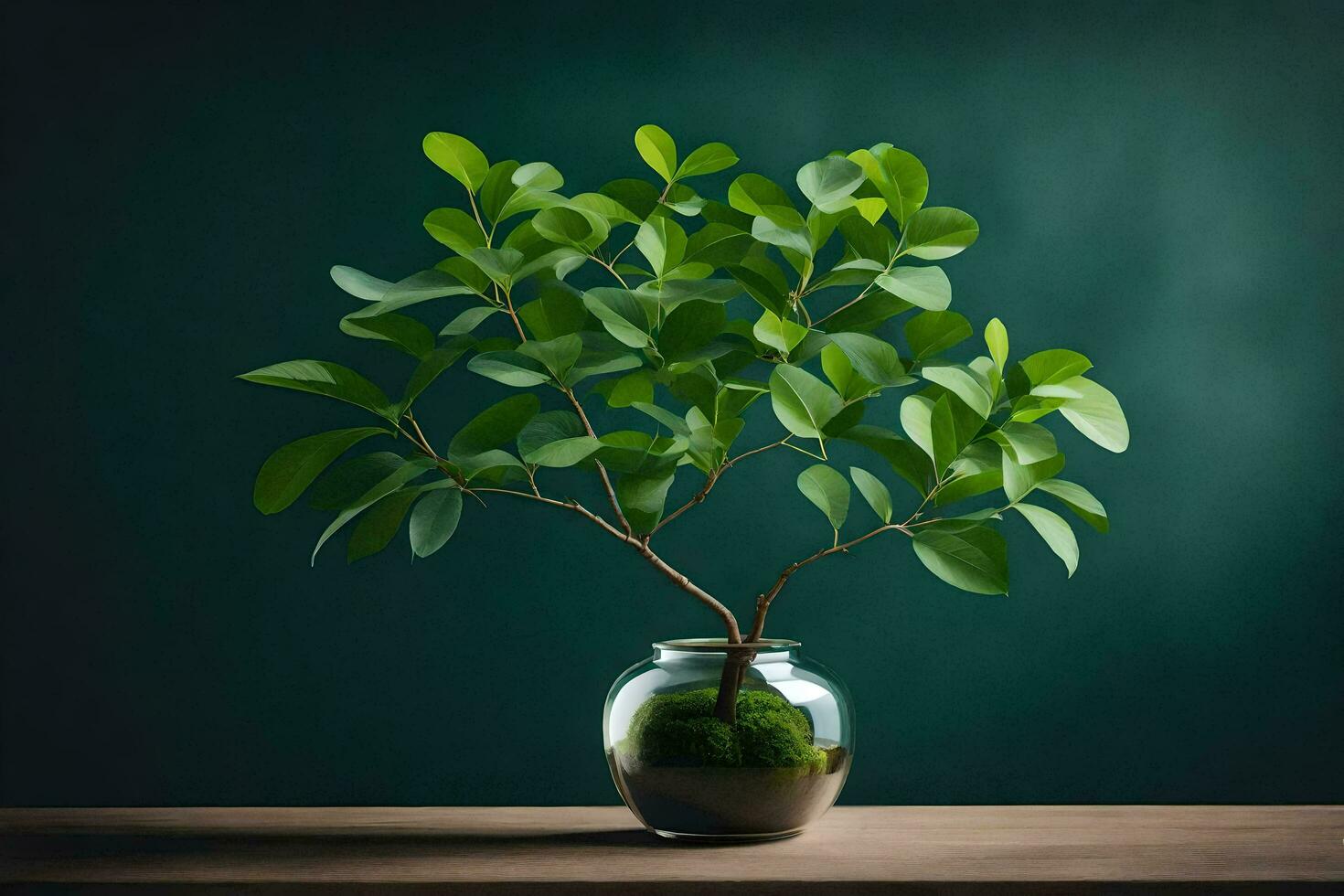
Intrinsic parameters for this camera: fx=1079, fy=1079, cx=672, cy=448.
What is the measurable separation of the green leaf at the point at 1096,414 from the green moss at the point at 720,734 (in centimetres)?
38

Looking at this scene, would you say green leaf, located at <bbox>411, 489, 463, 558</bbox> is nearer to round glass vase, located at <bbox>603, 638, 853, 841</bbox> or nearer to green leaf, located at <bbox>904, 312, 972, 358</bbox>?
round glass vase, located at <bbox>603, 638, 853, 841</bbox>

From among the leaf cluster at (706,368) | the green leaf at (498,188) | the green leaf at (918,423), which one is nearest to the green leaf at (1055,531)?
the leaf cluster at (706,368)

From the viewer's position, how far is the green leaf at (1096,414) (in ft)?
3.26

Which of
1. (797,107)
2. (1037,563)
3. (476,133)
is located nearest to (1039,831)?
(1037,563)

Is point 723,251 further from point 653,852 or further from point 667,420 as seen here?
point 653,852

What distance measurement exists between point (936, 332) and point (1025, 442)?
6.0 inches

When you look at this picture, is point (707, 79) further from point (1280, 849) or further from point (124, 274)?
point (1280, 849)

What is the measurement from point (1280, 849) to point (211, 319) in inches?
52.0

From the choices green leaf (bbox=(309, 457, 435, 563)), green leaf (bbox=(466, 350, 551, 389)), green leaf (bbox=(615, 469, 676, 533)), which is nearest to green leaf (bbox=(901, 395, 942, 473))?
green leaf (bbox=(615, 469, 676, 533))

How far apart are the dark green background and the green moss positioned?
11.7 inches

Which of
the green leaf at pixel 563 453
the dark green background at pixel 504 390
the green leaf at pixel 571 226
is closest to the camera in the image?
the green leaf at pixel 563 453

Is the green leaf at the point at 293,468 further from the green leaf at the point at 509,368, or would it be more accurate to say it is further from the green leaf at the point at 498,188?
the green leaf at the point at 498,188

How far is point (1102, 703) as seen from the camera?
1.33 metres

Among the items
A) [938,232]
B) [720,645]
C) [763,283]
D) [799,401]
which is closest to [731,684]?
[720,645]
